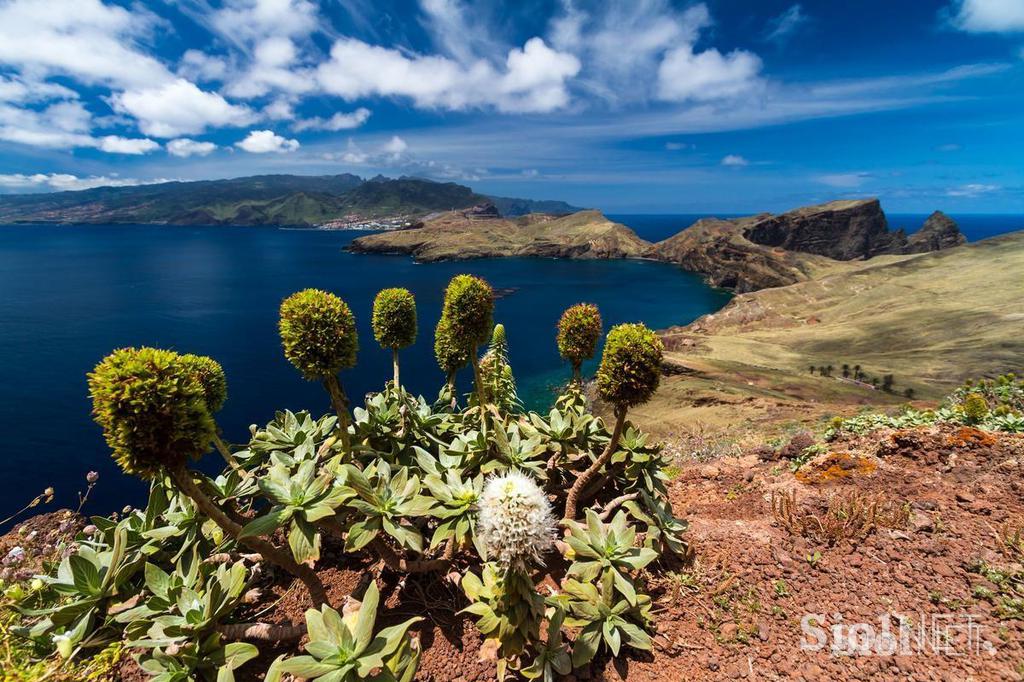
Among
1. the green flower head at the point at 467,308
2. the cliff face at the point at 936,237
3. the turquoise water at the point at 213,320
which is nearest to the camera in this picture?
the green flower head at the point at 467,308

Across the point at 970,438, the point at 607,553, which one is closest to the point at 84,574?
the point at 607,553

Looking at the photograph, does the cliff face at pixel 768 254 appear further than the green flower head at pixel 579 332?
Yes

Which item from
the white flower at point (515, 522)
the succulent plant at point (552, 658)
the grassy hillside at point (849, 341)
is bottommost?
the grassy hillside at point (849, 341)

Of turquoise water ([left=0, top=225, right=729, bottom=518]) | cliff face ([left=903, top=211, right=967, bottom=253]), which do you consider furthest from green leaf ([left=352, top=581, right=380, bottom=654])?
cliff face ([left=903, top=211, right=967, bottom=253])

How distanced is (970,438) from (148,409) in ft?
39.1

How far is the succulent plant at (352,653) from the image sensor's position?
371 centimetres

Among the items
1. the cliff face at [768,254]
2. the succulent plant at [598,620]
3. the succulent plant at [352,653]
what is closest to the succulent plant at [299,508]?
the succulent plant at [352,653]

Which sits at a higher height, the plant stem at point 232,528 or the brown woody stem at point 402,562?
the plant stem at point 232,528

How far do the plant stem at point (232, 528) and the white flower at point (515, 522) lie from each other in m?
1.98

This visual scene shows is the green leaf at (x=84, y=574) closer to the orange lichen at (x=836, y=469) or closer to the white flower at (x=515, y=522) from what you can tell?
the white flower at (x=515, y=522)

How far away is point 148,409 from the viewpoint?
368 cm

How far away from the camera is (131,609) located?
4.60m

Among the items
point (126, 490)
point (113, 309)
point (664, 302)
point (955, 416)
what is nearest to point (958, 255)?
point (664, 302)

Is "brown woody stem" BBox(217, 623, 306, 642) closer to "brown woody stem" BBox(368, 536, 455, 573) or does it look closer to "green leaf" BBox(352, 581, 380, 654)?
"brown woody stem" BBox(368, 536, 455, 573)
